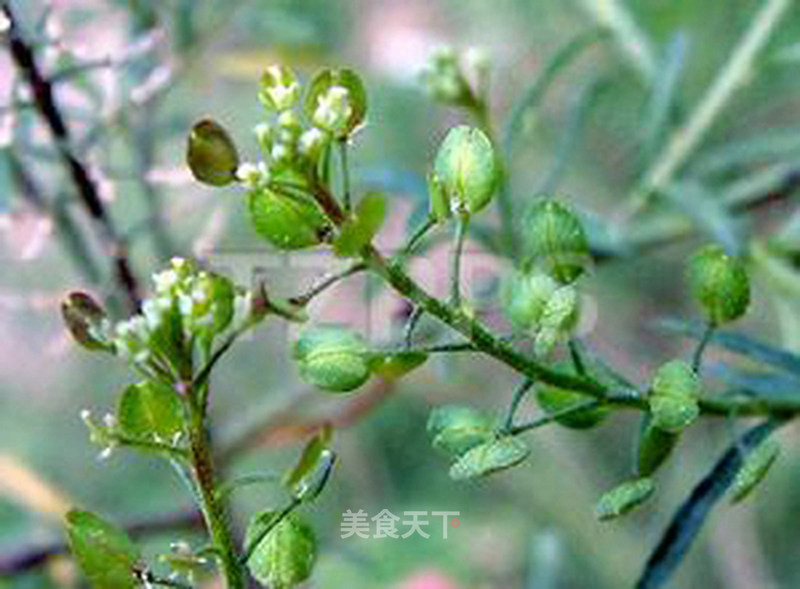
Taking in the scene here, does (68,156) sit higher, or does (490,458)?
(68,156)

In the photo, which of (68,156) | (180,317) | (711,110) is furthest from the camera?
(711,110)

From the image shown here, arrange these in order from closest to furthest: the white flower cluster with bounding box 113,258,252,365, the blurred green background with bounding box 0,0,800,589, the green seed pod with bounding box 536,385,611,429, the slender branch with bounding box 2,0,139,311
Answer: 1. the white flower cluster with bounding box 113,258,252,365
2. the green seed pod with bounding box 536,385,611,429
3. the slender branch with bounding box 2,0,139,311
4. the blurred green background with bounding box 0,0,800,589

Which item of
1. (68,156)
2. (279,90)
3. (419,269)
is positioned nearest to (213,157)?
(279,90)

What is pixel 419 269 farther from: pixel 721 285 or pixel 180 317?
pixel 180 317

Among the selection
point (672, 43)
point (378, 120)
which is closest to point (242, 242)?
point (378, 120)

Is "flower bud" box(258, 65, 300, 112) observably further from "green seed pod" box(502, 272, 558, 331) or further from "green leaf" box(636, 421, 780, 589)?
"green leaf" box(636, 421, 780, 589)

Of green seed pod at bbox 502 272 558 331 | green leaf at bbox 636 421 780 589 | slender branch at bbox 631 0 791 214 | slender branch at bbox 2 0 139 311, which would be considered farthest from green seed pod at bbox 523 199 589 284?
slender branch at bbox 631 0 791 214

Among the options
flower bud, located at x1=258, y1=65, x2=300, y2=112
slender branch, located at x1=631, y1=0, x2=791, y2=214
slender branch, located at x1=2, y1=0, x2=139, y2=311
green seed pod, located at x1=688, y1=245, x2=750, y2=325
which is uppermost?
slender branch, located at x1=631, y1=0, x2=791, y2=214
